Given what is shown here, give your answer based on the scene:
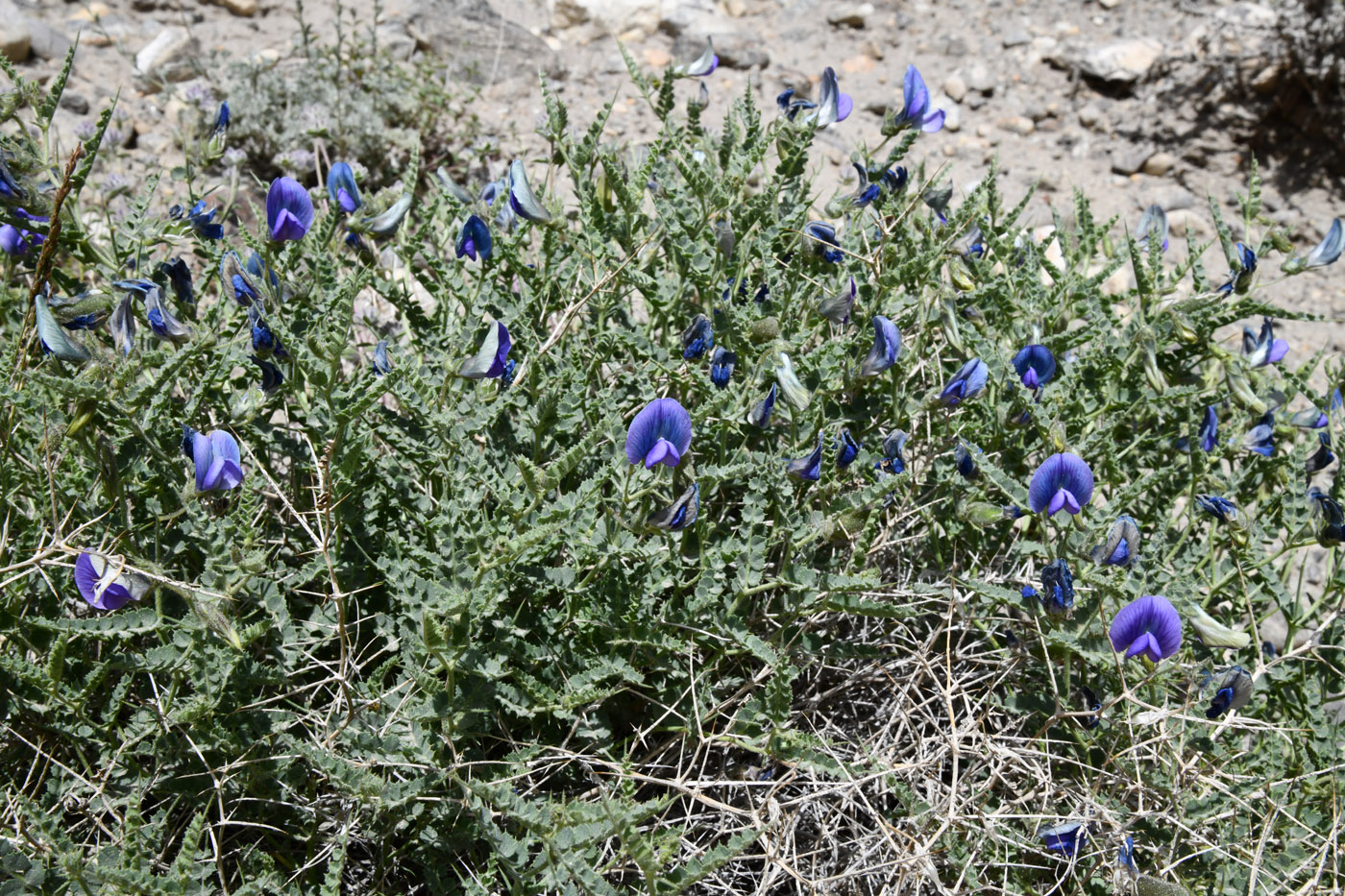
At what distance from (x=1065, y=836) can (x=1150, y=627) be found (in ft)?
1.36

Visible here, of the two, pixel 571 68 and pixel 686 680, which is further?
pixel 571 68

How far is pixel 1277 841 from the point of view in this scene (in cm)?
203

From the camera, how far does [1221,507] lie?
2.09 metres

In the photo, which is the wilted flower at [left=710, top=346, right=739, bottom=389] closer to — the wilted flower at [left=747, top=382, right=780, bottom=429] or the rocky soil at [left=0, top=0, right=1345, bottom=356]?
the wilted flower at [left=747, top=382, right=780, bottom=429]

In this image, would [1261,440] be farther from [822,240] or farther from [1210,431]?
[822,240]

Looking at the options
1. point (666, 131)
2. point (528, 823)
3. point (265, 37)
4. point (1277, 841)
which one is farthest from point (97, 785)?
point (265, 37)

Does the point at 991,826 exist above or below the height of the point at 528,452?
below

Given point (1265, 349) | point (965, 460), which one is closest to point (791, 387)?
point (965, 460)

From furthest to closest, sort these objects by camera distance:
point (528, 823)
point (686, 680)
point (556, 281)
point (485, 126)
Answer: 1. point (485, 126)
2. point (556, 281)
3. point (686, 680)
4. point (528, 823)

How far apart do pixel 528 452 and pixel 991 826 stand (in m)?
1.13

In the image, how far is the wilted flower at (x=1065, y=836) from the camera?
1864mm

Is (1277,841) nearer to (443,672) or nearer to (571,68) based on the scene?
(443,672)

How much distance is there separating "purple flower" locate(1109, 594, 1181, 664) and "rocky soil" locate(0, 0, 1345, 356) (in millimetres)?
2801

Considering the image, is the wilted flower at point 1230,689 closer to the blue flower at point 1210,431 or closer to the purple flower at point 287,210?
the blue flower at point 1210,431
